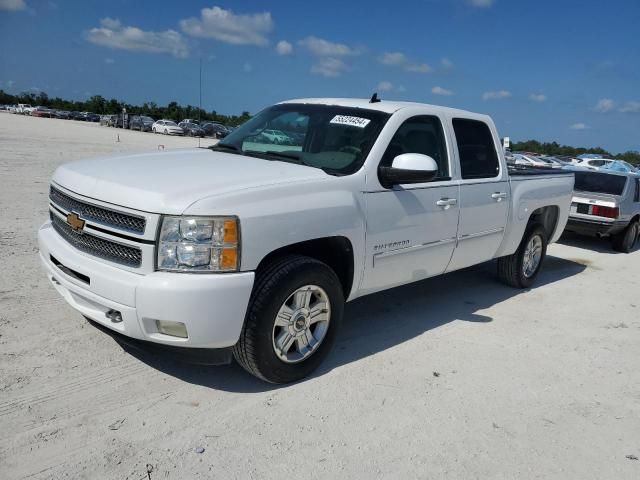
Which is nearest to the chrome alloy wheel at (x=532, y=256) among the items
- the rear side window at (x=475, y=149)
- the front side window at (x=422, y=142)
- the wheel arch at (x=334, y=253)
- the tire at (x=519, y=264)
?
the tire at (x=519, y=264)

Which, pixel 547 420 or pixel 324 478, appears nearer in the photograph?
pixel 324 478

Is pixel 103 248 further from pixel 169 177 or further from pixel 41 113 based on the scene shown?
pixel 41 113

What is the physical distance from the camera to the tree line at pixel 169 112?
65812 mm

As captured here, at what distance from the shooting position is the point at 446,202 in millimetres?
4758

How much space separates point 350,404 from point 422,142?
230 cm

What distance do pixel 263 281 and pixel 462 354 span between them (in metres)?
1.99

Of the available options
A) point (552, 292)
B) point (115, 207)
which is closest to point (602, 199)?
point (552, 292)

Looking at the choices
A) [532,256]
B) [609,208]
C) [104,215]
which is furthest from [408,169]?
[609,208]

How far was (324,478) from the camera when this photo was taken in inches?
113

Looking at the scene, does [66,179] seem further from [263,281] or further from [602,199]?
[602,199]

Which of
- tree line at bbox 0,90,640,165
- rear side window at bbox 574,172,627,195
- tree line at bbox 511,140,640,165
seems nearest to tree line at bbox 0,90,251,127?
tree line at bbox 0,90,640,165

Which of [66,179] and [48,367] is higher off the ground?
[66,179]

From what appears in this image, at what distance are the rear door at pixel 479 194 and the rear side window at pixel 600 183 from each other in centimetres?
549

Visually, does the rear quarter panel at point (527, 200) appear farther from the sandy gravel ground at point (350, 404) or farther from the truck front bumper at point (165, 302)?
the truck front bumper at point (165, 302)
